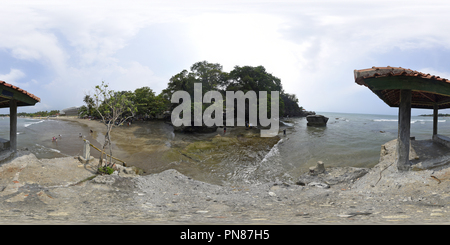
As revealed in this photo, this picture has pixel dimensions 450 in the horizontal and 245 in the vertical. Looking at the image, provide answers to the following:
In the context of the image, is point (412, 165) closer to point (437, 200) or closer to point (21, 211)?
point (437, 200)

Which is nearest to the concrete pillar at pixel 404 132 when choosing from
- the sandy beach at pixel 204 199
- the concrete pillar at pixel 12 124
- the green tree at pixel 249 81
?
the sandy beach at pixel 204 199

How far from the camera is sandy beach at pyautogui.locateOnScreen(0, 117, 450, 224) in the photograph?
13.6 ft

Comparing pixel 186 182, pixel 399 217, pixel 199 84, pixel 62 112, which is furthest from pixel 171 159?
pixel 62 112

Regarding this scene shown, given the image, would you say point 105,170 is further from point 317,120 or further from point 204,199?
point 317,120

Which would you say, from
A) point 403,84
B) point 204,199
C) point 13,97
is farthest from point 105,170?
point 403,84

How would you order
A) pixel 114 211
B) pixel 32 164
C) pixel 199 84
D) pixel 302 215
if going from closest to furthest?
pixel 302 215 → pixel 114 211 → pixel 32 164 → pixel 199 84

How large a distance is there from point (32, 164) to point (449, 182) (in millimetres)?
13271

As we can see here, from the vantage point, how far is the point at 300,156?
1523 centimetres

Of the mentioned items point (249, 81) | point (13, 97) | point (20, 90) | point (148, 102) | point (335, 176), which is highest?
point (249, 81)

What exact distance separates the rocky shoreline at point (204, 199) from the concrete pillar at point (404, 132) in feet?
1.16

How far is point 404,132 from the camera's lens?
6.27 m

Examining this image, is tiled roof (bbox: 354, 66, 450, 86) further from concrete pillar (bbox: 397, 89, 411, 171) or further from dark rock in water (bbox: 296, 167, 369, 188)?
dark rock in water (bbox: 296, 167, 369, 188)

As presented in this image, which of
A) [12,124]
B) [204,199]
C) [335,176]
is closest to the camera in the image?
[204,199]

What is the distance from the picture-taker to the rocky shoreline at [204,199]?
13.6 ft
